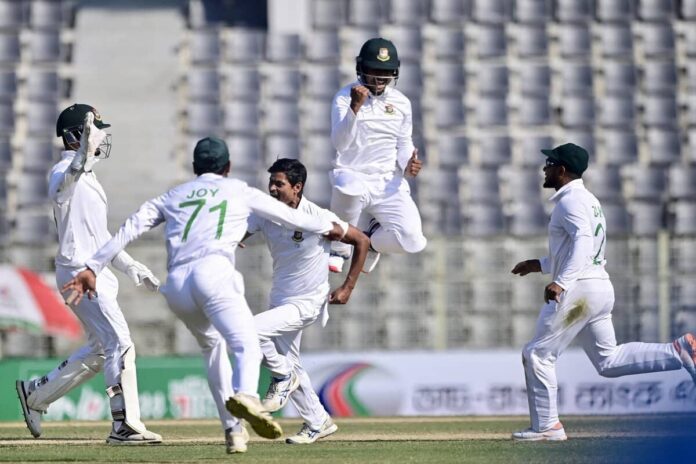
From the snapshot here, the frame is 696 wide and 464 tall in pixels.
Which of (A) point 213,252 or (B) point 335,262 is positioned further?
(B) point 335,262

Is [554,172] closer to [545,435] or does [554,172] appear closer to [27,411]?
[545,435]

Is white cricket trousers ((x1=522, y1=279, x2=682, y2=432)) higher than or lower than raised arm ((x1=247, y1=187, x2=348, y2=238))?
lower

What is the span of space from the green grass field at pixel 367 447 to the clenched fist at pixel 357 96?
2587mm

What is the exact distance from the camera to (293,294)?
10.8 metres

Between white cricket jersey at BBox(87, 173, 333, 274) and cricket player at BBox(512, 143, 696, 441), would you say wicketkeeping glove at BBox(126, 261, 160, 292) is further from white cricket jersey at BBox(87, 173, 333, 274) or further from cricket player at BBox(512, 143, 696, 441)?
cricket player at BBox(512, 143, 696, 441)

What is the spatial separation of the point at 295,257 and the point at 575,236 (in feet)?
6.68

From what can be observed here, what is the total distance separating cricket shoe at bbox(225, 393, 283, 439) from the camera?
8.83 metres

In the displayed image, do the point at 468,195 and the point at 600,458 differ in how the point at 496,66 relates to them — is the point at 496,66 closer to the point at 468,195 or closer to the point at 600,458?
the point at 468,195

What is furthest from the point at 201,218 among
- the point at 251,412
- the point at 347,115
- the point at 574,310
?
the point at 574,310

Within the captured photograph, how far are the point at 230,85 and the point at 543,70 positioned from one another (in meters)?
5.00

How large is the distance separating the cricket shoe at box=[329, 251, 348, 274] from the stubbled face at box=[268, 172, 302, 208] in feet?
4.05

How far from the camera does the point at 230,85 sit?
923 inches

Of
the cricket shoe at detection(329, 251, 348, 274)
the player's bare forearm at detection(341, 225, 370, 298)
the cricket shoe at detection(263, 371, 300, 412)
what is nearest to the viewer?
the player's bare forearm at detection(341, 225, 370, 298)

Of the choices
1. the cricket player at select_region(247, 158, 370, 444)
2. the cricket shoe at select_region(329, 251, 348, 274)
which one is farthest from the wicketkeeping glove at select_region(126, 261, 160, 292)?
the cricket shoe at select_region(329, 251, 348, 274)
